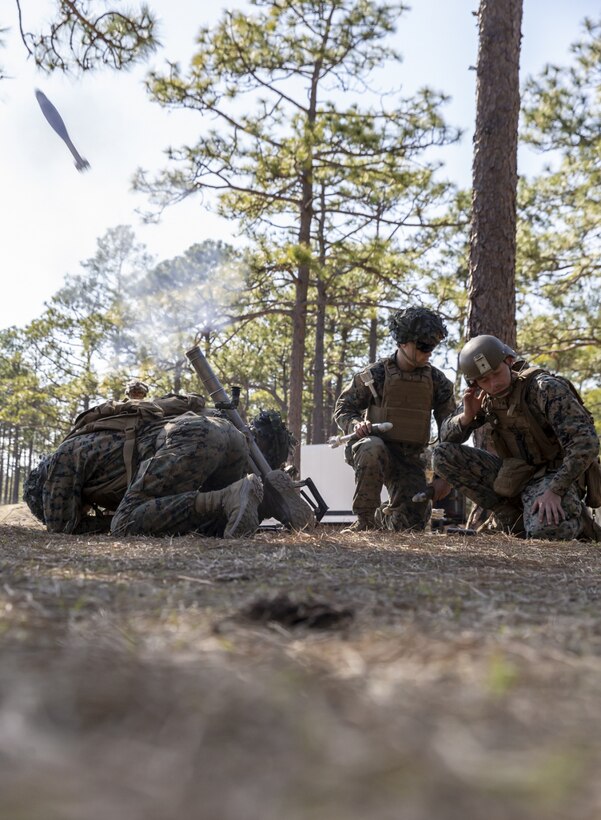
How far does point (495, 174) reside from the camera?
7020mm

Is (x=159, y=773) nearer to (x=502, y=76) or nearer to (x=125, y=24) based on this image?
(x=125, y=24)

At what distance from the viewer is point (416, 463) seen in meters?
6.49

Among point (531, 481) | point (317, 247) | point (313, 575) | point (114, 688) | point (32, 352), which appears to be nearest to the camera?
point (114, 688)

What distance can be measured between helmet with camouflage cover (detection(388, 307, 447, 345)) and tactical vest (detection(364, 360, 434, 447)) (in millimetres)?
315

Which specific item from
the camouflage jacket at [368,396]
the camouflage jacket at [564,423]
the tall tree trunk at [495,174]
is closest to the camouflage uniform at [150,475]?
the camouflage jacket at [368,396]

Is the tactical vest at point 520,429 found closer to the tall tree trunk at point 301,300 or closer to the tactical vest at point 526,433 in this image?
the tactical vest at point 526,433

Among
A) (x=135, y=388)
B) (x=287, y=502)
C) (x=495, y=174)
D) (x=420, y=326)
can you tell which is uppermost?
(x=495, y=174)

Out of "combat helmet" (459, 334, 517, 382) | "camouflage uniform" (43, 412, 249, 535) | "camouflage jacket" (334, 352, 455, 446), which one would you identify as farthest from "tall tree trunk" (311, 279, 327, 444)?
"camouflage uniform" (43, 412, 249, 535)

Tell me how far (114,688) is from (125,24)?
6.52m

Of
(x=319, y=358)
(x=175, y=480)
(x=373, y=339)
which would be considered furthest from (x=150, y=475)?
(x=373, y=339)

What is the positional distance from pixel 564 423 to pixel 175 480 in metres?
2.43

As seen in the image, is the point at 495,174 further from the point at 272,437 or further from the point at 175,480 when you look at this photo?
the point at 175,480

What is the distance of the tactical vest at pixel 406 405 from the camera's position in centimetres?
623

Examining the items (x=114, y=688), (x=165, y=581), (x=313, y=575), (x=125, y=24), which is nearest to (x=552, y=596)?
(x=313, y=575)
